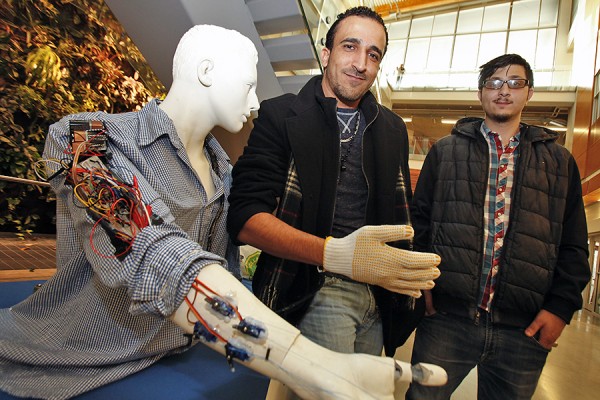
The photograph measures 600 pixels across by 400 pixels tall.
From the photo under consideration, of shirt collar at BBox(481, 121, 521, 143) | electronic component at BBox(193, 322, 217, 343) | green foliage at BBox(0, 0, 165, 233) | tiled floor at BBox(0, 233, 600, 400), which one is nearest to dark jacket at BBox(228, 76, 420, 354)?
electronic component at BBox(193, 322, 217, 343)

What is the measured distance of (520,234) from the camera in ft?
4.97

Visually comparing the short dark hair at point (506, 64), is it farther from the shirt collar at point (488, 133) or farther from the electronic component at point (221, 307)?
the electronic component at point (221, 307)

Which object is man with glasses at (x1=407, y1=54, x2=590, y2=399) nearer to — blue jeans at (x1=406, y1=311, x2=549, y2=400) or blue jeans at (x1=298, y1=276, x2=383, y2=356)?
blue jeans at (x1=406, y1=311, x2=549, y2=400)

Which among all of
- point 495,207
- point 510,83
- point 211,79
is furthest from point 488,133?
point 211,79

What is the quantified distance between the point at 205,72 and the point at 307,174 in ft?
1.87

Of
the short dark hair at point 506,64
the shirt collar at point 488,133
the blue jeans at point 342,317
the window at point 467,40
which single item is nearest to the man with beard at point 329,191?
the blue jeans at point 342,317

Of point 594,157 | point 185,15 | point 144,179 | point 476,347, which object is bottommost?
point 476,347

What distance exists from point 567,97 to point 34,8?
14.1 m

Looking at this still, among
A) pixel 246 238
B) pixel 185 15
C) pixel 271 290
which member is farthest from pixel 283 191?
pixel 185 15

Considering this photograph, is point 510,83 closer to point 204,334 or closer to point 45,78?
point 204,334

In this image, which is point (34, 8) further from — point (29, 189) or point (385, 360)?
point (385, 360)

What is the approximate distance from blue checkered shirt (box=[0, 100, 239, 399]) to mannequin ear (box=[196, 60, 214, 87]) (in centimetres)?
19

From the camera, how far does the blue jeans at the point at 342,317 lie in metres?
1.07

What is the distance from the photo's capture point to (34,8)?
13.2ft
